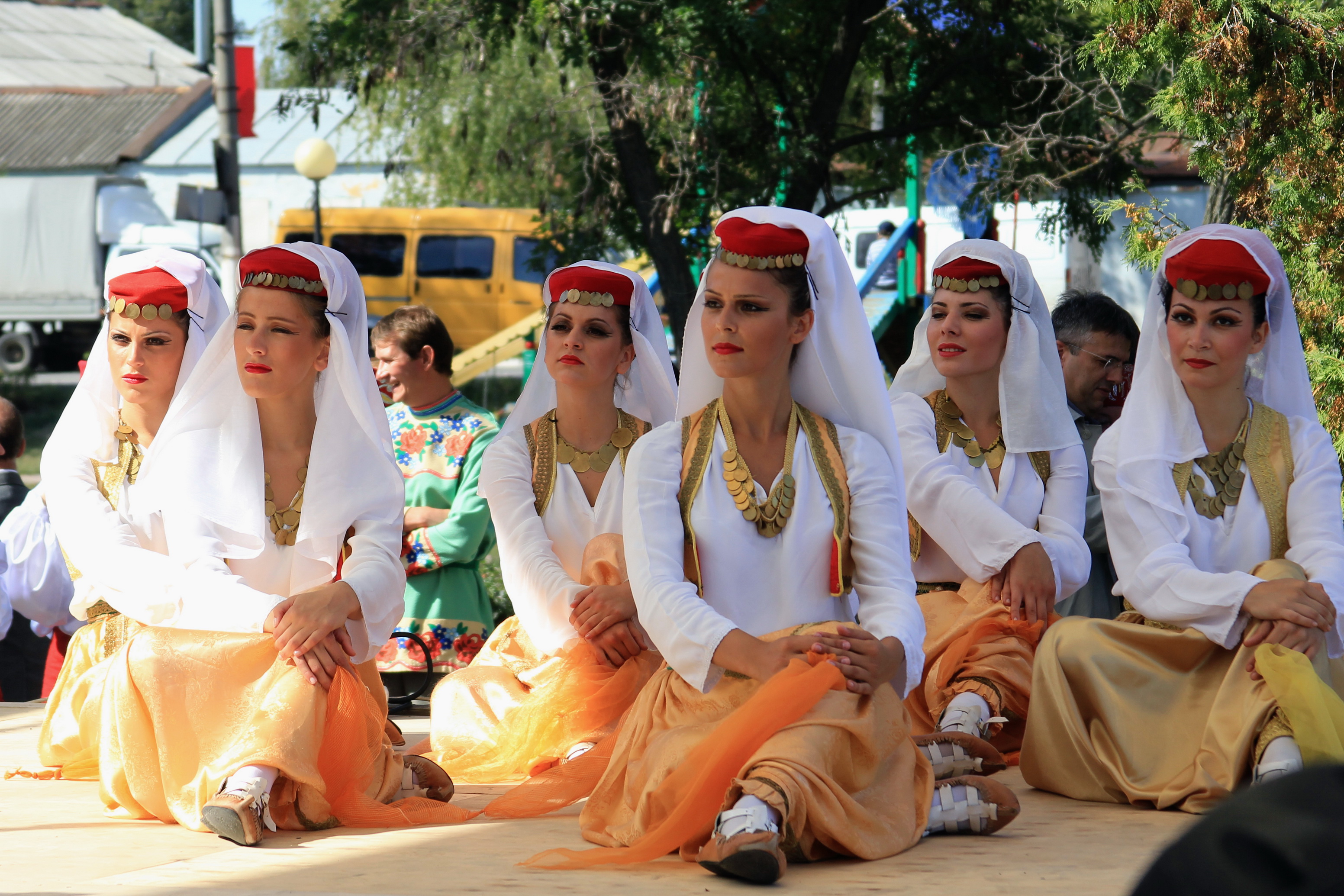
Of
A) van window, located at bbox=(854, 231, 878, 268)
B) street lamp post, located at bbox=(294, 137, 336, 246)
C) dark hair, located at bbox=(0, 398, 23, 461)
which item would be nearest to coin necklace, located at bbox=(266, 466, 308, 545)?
dark hair, located at bbox=(0, 398, 23, 461)

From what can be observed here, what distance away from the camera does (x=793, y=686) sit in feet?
10.5

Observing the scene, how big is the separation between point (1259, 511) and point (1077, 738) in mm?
787

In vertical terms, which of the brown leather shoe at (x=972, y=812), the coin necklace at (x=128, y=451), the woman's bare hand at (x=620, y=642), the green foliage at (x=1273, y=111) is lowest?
the brown leather shoe at (x=972, y=812)

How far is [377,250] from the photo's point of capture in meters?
20.5

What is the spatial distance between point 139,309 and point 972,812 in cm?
275

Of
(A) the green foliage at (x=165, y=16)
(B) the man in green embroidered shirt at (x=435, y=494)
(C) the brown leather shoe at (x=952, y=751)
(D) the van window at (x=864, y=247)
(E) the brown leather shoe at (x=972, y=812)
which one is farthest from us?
(A) the green foliage at (x=165, y=16)

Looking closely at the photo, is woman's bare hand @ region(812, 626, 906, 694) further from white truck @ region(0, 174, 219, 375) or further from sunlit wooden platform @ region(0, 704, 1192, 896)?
white truck @ region(0, 174, 219, 375)

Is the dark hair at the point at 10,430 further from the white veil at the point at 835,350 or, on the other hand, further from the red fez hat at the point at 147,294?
the white veil at the point at 835,350

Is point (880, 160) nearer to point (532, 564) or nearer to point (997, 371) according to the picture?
point (997, 371)

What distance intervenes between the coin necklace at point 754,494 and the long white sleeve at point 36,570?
9.47ft

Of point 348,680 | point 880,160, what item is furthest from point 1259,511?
point 880,160

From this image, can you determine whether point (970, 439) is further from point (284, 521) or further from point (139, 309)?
point (139, 309)

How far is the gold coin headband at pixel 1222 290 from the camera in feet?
13.3

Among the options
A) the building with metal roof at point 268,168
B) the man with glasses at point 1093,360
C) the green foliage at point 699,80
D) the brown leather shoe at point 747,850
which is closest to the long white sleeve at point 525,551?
the brown leather shoe at point 747,850
